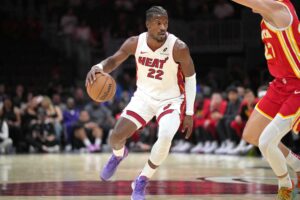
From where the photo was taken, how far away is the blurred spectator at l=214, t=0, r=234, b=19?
21.1m

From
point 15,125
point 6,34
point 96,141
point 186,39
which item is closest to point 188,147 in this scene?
point 96,141

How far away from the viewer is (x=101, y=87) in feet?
22.9

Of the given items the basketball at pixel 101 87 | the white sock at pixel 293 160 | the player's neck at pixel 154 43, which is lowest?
the white sock at pixel 293 160

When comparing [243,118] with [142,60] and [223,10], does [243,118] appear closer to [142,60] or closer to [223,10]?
[223,10]

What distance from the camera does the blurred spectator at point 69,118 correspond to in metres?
17.4

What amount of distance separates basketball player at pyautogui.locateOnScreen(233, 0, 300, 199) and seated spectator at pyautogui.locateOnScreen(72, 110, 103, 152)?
35.2 ft

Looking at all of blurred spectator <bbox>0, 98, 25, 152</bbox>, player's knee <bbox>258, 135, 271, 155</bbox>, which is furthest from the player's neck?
blurred spectator <bbox>0, 98, 25, 152</bbox>

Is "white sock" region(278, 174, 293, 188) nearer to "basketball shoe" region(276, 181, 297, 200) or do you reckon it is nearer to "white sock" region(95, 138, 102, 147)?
"basketball shoe" region(276, 181, 297, 200)

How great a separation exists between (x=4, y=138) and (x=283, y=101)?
35.3 ft

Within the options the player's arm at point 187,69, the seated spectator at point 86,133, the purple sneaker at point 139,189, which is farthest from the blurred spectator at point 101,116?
the purple sneaker at point 139,189

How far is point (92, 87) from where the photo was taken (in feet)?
22.7

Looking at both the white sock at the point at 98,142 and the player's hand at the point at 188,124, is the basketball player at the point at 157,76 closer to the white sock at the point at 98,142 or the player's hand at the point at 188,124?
the player's hand at the point at 188,124

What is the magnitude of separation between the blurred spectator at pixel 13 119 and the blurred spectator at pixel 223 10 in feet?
23.7

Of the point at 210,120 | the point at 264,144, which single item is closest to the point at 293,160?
the point at 264,144
